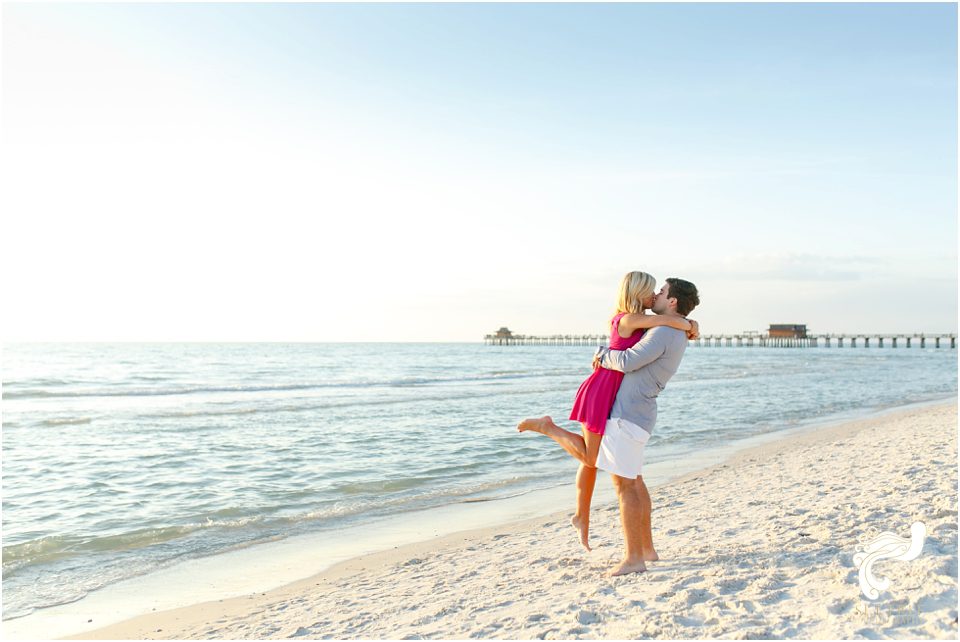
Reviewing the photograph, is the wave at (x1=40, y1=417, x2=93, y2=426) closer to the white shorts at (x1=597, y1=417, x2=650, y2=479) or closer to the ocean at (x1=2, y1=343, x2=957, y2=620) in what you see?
the ocean at (x1=2, y1=343, x2=957, y2=620)

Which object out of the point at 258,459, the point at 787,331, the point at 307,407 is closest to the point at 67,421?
the point at 307,407

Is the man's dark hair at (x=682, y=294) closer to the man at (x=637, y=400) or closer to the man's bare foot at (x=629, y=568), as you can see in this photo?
the man at (x=637, y=400)

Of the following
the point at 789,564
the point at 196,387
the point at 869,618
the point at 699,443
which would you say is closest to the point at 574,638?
the point at 869,618

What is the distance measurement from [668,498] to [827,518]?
219cm

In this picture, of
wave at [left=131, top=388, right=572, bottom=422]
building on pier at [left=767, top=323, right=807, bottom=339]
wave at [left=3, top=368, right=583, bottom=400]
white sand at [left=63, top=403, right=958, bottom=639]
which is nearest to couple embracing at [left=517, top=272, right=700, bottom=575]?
white sand at [left=63, top=403, right=958, bottom=639]

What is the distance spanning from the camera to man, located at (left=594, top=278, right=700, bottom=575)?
13.9 feet

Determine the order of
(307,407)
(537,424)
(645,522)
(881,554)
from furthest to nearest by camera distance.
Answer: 1. (307,407)
2. (537,424)
3. (645,522)
4. (881,554)

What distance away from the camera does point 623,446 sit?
4.39 meters

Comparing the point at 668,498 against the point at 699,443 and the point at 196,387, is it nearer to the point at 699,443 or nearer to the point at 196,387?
the point at 699,443

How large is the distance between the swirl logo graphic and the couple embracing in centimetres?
127

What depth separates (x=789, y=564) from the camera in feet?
14.5

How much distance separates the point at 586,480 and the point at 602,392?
699 millimetres

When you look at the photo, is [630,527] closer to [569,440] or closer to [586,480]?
[586,480]

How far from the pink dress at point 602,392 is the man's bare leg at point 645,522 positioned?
471 mm
